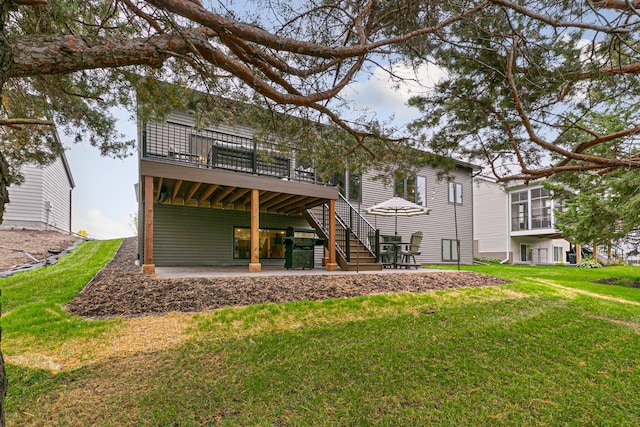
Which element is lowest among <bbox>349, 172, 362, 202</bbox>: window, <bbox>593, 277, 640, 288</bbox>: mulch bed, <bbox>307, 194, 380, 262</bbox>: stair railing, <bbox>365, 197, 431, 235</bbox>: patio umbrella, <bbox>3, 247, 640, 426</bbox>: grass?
<bbox>593, 277, 640, 288</bbox>: mulch bed

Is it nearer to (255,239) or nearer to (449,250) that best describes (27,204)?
(255,239)

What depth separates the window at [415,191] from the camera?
1491 cm

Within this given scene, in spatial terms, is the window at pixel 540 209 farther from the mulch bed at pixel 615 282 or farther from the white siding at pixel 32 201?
the white siding at pixel 32 201

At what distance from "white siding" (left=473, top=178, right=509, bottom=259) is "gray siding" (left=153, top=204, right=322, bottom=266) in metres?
17.9

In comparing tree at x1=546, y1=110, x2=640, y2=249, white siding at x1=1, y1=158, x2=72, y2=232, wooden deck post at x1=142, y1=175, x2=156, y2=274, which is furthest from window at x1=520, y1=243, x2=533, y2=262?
white siding at x1=1, y1=158, x2=72, y2=232

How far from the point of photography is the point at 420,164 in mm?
6223

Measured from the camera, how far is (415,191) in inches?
615

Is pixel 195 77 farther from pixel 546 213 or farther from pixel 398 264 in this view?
pixel 546 213

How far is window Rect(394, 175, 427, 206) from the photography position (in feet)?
48.9

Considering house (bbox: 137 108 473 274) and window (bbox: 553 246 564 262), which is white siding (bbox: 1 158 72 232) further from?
window (bbox: 553 246 564 262)

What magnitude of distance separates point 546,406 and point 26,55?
5.08 m

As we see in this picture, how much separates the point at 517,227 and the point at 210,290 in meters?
22.5

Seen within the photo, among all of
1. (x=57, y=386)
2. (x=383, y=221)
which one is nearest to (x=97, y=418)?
(x=57, y=386)

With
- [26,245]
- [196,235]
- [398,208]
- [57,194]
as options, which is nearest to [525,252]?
[398,208]
